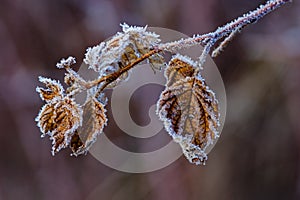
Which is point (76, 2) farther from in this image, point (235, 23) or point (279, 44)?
point (235, 23)

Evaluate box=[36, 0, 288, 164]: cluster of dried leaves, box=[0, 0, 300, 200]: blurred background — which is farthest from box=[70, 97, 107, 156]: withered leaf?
box=[0, 0, 300, 200]: blurred background

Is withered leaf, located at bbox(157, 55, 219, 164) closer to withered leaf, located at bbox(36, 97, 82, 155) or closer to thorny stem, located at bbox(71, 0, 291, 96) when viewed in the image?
thorny stem, located at bbox(71, 0, 291, 96)

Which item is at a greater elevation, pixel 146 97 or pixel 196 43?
pixel 146 97

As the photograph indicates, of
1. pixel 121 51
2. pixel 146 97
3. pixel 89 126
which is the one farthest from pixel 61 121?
pixel 146 97

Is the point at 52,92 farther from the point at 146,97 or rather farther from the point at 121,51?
the point at 146,97

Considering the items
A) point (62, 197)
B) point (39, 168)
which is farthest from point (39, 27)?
point (62, 197)

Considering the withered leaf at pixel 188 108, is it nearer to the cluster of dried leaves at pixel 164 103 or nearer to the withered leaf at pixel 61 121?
the cluster of dried leaves at pixel 164 103

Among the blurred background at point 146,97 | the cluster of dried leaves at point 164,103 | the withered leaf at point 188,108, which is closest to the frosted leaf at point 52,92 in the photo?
the cluster of dried leaves at point 164,103
